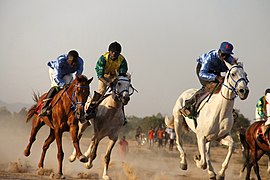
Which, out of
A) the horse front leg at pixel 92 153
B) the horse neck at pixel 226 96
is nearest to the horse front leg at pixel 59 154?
the horse front leg at pixel 92 153

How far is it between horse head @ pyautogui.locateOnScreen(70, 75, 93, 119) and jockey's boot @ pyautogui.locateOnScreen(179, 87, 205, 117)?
8.94 feet

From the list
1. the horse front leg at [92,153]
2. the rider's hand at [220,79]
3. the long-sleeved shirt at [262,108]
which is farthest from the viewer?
the long-sleeved shirt at [262,108]

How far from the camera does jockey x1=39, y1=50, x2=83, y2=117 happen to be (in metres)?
14.6

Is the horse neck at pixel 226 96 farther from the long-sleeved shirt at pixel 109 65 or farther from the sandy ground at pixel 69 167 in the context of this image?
the sandy ground at pixel 69 167

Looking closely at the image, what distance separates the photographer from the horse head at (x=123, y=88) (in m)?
13.5

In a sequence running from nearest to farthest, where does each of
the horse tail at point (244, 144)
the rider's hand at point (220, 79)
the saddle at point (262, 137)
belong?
1. the rider's hand at point (220, 79)
2. the saddle at point (262, 137)
3. the horse tail at point (244, 144)

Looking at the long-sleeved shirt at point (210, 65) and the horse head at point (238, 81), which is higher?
the long-sleeved shirt at point (210, 65)

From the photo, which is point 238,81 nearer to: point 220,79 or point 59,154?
point 220,79

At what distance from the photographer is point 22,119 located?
37.0 m

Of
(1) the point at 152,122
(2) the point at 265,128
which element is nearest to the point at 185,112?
(2) the point at 265,128

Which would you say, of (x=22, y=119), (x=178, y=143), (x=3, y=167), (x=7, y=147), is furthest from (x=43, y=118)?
(x=22, y=119)

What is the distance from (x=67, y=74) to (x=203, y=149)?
4.51m

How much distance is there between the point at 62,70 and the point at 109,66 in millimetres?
1382

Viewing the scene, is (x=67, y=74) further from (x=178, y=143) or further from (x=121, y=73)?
(x=178, y=143)
